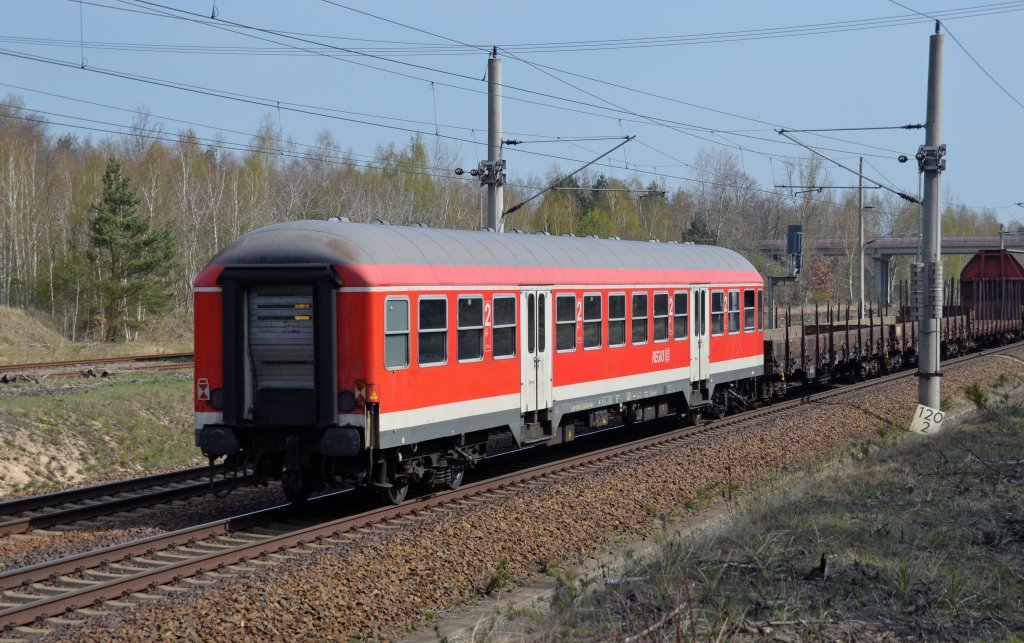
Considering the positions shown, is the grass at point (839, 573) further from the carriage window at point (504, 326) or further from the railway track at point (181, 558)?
the carriage window at point (504, 326)

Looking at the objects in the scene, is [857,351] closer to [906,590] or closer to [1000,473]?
[1000,473]

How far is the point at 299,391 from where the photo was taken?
11930 mm

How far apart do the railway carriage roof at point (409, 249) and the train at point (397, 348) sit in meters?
0.03

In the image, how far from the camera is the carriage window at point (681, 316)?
1920cm

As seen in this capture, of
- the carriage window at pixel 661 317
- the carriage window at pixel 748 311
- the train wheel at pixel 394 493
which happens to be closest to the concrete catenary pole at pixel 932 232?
the carriage window at pixel 748 311

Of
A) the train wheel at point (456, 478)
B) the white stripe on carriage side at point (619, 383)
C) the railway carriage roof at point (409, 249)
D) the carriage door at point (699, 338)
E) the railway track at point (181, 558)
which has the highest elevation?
the railway carriage roof at point (409, 249)

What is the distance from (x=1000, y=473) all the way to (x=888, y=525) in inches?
135

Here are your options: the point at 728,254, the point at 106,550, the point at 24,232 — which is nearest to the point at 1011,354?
the point at 728,254

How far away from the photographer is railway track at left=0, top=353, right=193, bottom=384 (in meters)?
22.6

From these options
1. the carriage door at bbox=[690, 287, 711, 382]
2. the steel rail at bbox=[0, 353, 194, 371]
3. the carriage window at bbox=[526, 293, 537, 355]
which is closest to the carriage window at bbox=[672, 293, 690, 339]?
the carriage door at bbox=[690, 287, 711, 382]

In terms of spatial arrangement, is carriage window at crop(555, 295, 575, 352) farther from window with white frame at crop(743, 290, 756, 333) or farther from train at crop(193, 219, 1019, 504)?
window with white frame at crop(743, 290, 756, 333)

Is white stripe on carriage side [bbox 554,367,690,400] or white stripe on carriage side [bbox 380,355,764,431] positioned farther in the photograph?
white stripe on carriage side [bbox 554,367,690,400]

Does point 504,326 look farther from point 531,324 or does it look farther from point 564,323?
point 564,323

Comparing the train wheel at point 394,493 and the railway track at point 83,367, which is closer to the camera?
the train wheel at point 394,493
